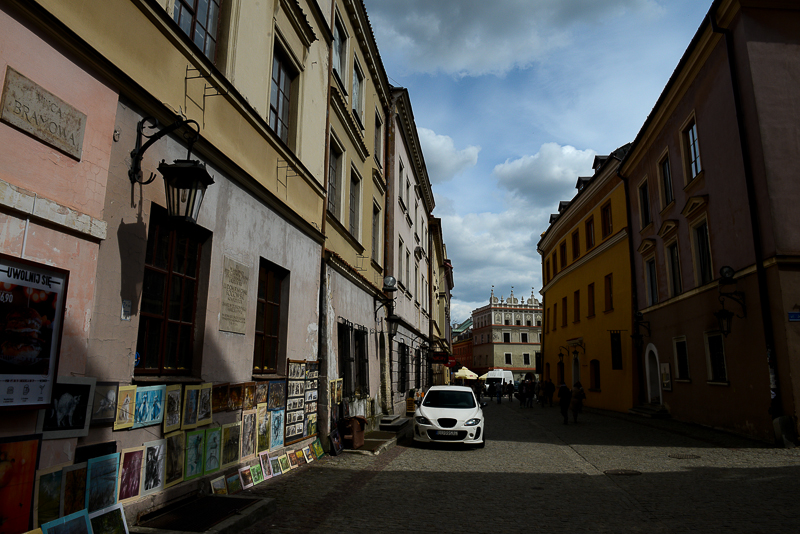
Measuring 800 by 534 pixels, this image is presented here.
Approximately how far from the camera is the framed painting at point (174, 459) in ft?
19.1

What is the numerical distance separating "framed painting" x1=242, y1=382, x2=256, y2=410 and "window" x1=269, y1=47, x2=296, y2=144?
4.30m

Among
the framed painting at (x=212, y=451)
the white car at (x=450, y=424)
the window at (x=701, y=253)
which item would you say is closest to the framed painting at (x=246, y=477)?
the framed painting at (x=212, y=451)

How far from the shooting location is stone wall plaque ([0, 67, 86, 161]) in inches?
161

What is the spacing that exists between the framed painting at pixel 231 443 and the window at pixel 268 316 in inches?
45.1

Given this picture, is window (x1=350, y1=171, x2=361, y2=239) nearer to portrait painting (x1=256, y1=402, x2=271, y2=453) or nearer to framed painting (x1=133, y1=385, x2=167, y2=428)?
portrait painting (x1=256, y1=402, x2=271, y2=453)

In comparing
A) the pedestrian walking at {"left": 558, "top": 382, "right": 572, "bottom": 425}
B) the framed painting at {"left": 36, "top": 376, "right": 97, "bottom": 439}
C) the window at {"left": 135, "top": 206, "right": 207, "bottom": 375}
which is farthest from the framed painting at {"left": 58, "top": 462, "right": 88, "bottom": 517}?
the pedestrian walking at {"left": 558, "top": 382, "right": 572, "bottom": 425}

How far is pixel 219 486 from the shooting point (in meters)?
6.73

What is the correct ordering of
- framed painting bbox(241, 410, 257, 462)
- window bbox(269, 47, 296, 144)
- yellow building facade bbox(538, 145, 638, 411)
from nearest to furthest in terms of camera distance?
framed painting bbox(241, 410, 257, 462)
window bbox(269, 47, 296, 144)
yellow building facade bbox(538, 145, 638, 411)

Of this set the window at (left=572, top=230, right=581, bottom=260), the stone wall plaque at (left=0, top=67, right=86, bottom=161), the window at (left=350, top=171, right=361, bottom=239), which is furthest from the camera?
the window at (left=572, top=230, right=581, bottom=260)

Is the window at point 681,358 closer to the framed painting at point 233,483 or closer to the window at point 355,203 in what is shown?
the window at point 355,203

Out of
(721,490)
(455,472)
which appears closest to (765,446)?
(721,490)

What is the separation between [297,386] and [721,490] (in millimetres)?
6760

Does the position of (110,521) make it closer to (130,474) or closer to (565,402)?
(130,474)

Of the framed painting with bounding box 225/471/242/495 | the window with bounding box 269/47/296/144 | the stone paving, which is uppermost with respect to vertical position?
the window with bounding box 269/47/296/144
